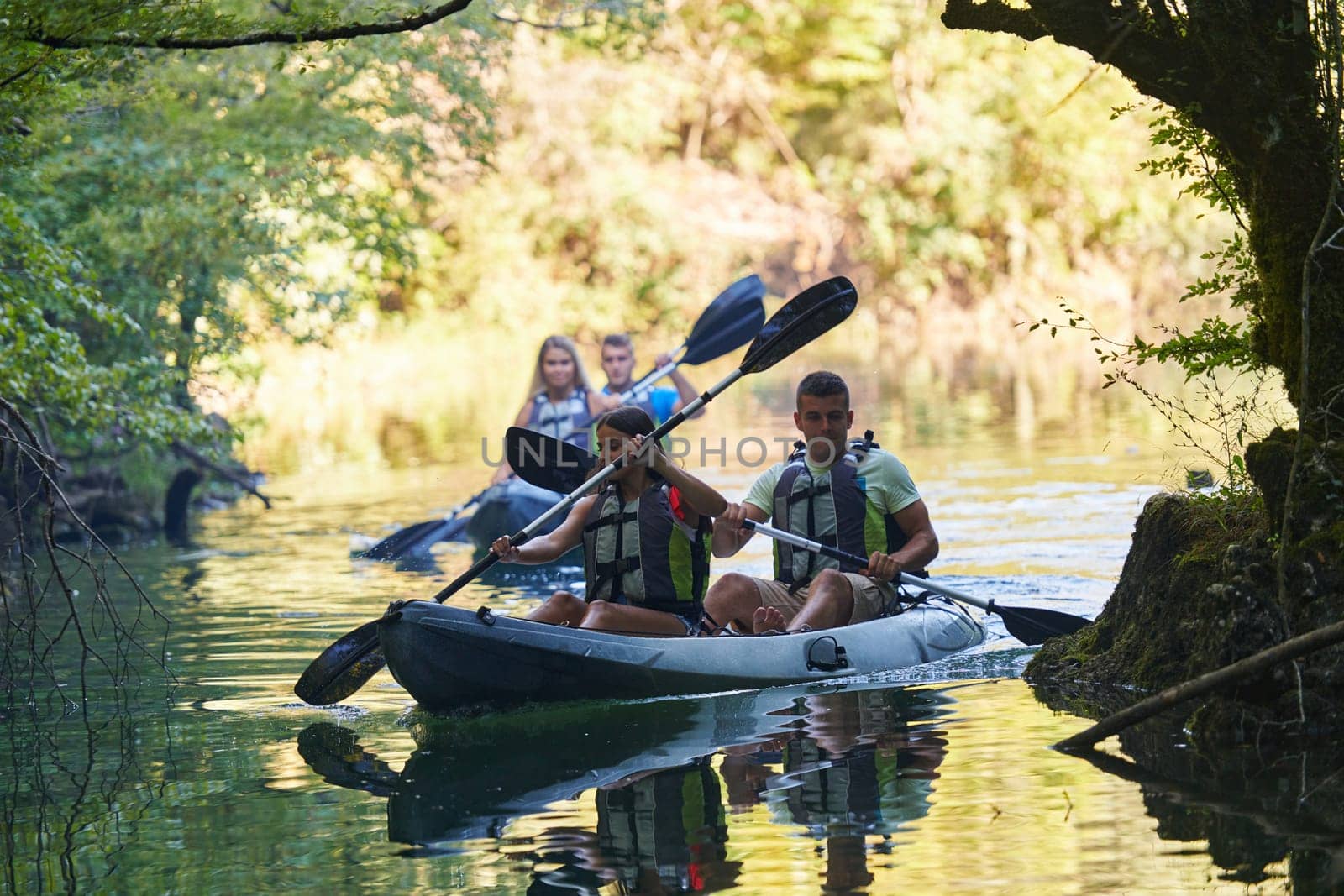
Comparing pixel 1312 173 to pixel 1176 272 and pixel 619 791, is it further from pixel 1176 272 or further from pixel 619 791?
pixel 1176 272

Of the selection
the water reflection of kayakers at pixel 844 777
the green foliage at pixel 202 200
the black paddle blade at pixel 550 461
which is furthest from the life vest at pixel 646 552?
the green foliage at pixel 202 200

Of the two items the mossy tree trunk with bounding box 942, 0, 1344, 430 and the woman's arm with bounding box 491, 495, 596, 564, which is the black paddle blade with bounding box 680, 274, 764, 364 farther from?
the mossy tree trunk with bounding box 942, 0, 1344, 430

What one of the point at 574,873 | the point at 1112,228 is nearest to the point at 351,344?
the point at 1112,228

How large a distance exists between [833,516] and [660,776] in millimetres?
1817

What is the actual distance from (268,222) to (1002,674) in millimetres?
7194

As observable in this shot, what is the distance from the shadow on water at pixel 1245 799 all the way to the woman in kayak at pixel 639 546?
1638 mm

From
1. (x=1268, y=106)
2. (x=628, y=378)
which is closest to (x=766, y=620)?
(x=1268, y=106)

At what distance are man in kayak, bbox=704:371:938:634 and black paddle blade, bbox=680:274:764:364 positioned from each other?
214 cm

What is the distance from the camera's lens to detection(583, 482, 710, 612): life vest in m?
5.69

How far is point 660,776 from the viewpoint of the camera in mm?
4645

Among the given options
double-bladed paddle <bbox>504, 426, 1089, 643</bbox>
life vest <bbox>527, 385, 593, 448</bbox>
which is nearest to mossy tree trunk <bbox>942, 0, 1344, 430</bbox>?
double-bladed paddle <bbox>504, 426, 1089, 643</bbox>

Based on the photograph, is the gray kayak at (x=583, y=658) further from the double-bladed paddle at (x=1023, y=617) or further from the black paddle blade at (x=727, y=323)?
the black paddle blade at (x=727, y=323)

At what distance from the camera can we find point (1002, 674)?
6.02m

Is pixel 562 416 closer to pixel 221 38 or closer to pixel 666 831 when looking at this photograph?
pixel 221 38
